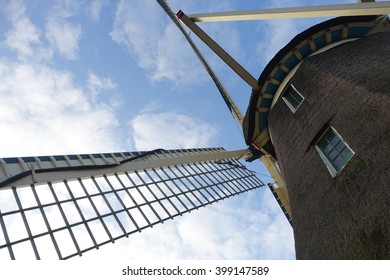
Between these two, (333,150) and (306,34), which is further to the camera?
(306,34)

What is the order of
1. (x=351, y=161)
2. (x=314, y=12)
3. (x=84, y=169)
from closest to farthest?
(x=351, y=161), (x=314, y=12), (x=84, y=169)

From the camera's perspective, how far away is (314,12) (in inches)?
213

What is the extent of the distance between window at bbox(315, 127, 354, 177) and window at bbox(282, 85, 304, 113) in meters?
1.30

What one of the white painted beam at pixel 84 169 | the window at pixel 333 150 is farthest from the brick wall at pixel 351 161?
the white painted beam at pixel 84 169

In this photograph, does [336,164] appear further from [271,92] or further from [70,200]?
[70,200]

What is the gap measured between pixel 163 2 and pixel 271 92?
12.0 meters

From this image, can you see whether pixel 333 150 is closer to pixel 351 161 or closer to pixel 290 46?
pixel 351 161

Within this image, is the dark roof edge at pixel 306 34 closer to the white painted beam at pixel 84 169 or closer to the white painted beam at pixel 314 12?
the white painted beam at pixel 314 12

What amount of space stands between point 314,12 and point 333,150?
2405mm

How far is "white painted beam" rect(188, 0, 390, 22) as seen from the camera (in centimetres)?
446

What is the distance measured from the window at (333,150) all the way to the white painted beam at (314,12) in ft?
6.37

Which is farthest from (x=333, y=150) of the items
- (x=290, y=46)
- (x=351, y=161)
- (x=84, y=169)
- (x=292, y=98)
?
(x=84, y=169)

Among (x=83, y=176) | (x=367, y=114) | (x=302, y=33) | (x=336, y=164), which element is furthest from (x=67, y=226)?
(x=302, y=33)

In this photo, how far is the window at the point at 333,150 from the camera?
5.23 meters
